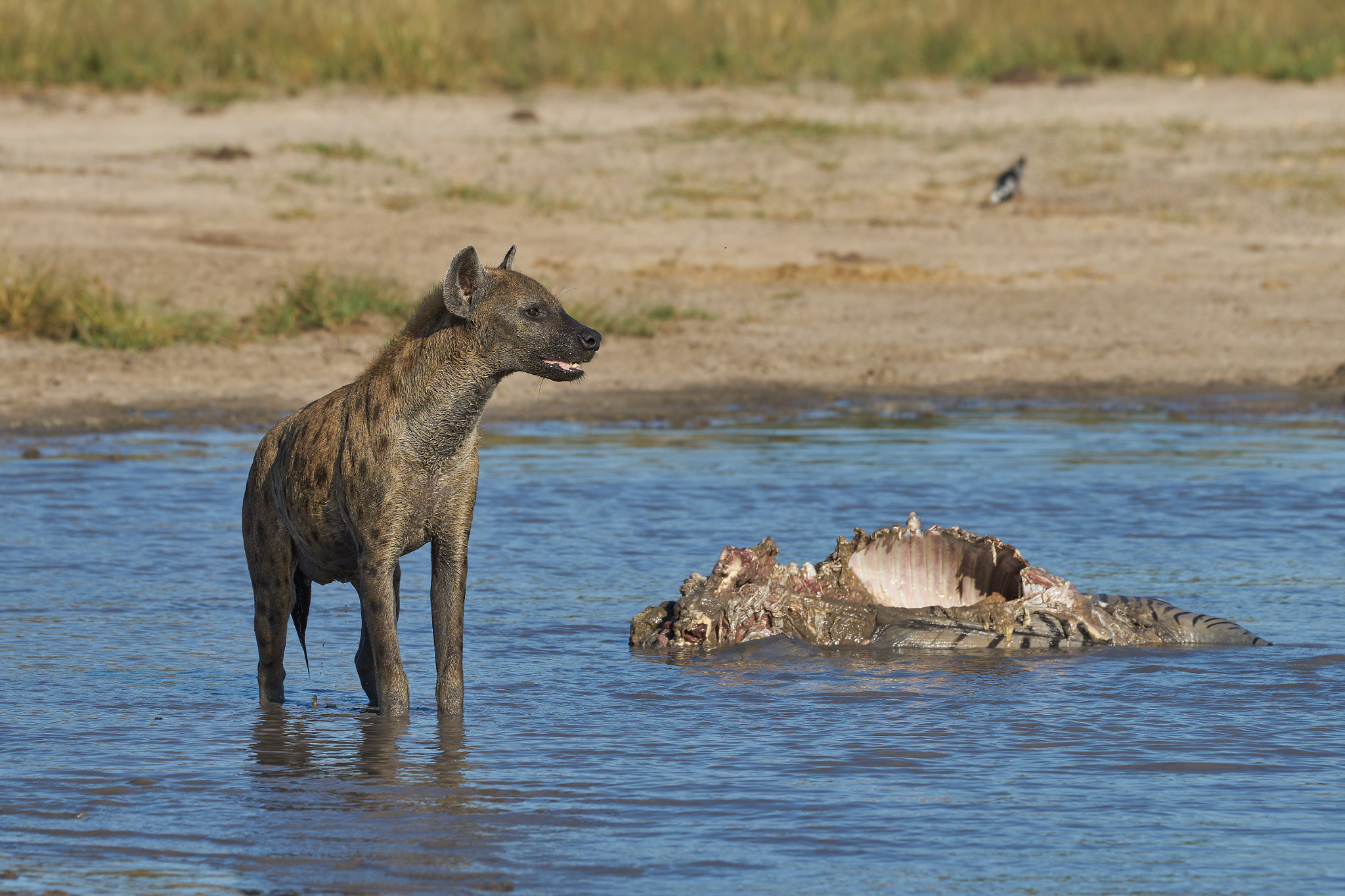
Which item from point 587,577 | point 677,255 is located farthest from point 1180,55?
point 587,577

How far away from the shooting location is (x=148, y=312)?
1322 cm

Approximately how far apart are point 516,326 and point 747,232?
1083cm

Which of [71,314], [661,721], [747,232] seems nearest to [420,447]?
[661,721]

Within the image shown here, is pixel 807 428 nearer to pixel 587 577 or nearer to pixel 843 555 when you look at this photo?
pixel 587 577

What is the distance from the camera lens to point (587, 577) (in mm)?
8055

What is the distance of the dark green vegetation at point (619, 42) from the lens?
20281mm

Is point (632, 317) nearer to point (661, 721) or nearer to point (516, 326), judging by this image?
point (661, 721)

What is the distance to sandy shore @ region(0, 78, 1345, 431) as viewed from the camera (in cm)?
1332

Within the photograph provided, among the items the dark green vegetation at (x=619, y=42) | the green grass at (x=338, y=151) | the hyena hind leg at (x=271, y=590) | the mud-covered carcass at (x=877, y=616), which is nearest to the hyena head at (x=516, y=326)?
the hyena hind leg at (x=271, y=590)

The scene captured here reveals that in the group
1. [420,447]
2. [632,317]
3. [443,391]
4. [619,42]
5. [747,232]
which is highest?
[619,42]

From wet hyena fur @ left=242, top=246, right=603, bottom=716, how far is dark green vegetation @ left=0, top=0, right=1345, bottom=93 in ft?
47.5

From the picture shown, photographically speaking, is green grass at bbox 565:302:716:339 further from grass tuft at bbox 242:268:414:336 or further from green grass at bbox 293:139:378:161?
green grass at bbox 293:139:378:161

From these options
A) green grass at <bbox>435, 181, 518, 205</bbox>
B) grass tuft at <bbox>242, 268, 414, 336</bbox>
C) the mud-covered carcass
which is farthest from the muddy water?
green grass at <bbox>435, 181, 518, 205</bbox>

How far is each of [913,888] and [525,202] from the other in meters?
12.7
